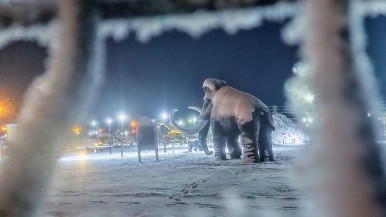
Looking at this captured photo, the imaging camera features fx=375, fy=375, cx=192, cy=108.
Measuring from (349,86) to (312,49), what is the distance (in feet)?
0.53

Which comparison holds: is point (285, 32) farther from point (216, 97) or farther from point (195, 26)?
point (216, 97)

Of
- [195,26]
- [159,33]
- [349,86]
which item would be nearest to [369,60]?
[349,86]

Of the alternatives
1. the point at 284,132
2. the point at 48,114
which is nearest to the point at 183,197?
the point at 48,114

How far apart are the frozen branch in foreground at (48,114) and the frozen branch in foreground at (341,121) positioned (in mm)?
752

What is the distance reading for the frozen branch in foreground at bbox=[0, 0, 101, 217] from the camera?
124 cm

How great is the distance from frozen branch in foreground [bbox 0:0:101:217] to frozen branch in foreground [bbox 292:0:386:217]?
2.47 feet

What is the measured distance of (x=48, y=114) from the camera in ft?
4.03

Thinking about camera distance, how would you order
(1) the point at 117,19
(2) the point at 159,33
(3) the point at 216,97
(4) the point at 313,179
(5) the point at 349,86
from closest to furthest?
(5) the point at 349,86
(4) the point at 313,179
(1) the point at 117,19
(2) the point at 159,33
(3) the point at 216,97

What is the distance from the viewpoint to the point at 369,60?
1.13m

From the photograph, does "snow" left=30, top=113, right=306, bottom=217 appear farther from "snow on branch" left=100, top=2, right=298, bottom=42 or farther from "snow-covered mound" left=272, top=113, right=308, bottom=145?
"snow-covered mound" left=272, top=113, right=308, bottom=145

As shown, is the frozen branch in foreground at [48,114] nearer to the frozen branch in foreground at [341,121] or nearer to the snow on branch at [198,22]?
the snow on branch at [198,22]

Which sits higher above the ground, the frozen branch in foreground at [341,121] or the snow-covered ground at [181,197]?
the frozen branch in foreground at [341,121]

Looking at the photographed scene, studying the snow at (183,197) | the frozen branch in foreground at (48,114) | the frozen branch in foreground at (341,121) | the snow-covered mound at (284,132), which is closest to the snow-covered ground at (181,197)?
the snow at (183,197)

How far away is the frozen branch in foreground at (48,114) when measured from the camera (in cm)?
124
